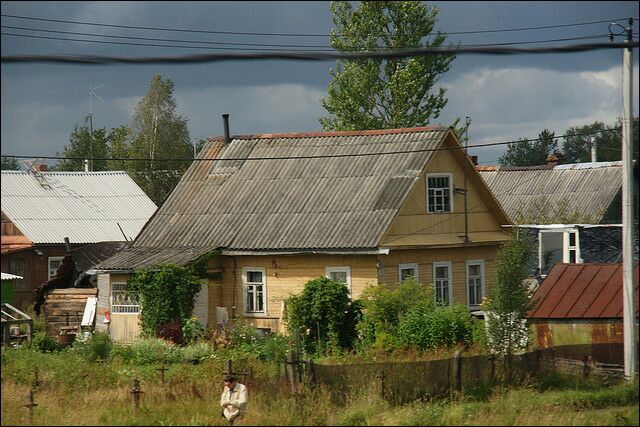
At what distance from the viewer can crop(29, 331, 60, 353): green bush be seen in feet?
91.1

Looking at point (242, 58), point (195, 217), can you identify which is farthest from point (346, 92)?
point (242, 58)

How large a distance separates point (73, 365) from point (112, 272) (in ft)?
28.6

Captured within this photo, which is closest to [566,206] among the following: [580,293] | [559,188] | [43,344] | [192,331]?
[559,188]

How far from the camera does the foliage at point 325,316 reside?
2769 centimetres

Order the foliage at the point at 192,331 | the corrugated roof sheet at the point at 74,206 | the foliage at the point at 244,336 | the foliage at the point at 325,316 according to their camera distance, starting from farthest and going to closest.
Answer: the corrugated roof sheet at the point at 74,206
the foliage at the point at 192,331
the foliage at the point at 244,336
the foliage at the point at 325,316

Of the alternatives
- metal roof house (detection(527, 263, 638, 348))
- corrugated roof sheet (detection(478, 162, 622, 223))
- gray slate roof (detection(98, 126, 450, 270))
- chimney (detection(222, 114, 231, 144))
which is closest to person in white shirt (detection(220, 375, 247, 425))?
metal roof house (detection(527, 263, 638, 348))

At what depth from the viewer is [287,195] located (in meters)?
33.7

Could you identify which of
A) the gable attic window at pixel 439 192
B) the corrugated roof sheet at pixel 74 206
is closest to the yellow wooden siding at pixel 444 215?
the gable attic window at pixel 439 192

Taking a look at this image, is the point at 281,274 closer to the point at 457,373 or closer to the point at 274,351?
the point at 274,351

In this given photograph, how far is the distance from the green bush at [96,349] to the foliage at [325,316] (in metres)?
4.68

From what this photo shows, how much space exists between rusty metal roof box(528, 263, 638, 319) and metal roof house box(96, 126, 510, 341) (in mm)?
6959

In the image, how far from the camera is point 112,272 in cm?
3162

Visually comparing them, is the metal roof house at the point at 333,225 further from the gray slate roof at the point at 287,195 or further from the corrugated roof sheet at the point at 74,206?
the corrugated roof sheet at the point at 74,206

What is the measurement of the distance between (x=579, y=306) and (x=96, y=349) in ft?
34.2
